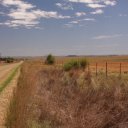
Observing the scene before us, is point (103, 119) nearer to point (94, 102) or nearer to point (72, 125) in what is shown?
point (72, 125)

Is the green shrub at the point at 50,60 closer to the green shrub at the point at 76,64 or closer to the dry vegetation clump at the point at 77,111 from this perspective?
the green shrub at the point at 76,64

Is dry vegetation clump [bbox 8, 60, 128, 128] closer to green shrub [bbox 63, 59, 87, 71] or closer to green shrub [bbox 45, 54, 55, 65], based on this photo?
green shrub [bbox 63, 59, 87, 71]

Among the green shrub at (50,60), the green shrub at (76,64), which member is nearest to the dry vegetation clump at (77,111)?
the green shrub at (76,64)

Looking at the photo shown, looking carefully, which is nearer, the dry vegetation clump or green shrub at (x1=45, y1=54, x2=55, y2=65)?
the dry vegetation clump

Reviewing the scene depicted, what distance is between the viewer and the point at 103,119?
30.0ft

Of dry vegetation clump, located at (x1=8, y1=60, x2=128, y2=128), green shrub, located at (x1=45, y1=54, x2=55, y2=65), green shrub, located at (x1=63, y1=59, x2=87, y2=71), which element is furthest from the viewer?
green shrub, located at (x1=45, y1=54, x2=55, y2=65)

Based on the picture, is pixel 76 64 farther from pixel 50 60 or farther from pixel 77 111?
pixel 50 60

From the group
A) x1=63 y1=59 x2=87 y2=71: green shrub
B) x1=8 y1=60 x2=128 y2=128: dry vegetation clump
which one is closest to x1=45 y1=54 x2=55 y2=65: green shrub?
x1=63 y1=59 x2=87 y2=71: green shrub

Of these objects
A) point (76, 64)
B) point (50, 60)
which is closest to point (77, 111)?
point (76, 64)

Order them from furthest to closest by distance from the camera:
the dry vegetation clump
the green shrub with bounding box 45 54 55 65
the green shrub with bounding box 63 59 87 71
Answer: the green shrub with bounding box 45 54 55 65 → the green shrub with bounding box 63 59 87 71 → the dry vegetation clump

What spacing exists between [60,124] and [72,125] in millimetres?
999

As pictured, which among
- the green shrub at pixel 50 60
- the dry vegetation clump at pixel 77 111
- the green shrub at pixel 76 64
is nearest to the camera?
the dry vegetation clump at pixel 77 111

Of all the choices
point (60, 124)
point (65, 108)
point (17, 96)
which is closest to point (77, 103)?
point (65, 108)

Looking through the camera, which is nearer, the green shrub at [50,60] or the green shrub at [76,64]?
the green shrub at [76,64]
